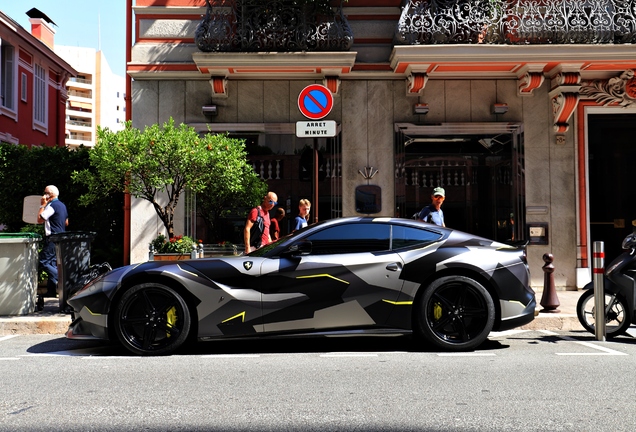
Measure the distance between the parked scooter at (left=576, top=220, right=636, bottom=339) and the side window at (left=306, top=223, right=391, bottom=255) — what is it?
2.87m

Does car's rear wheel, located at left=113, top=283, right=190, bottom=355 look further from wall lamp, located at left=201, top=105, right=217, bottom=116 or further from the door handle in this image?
wall lamp, located at left=201, top=105, right=217, bottom=116

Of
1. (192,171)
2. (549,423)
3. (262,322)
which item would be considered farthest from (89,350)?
(549,423)

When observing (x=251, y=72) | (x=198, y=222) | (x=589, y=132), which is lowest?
(x=198, y=222)

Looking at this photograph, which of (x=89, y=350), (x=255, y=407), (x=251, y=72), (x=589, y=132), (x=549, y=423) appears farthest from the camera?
(x=589, y=132)

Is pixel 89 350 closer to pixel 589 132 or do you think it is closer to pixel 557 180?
pixel 557 180

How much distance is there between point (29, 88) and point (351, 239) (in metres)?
23.2

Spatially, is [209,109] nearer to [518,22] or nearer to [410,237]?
[518,22]

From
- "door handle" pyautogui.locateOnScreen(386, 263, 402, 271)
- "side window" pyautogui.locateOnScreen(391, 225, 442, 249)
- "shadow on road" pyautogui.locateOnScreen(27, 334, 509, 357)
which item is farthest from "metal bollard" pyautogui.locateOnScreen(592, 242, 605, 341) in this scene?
"door handle" pyautogui.locateOnScreen(386, 263, 402, 271)

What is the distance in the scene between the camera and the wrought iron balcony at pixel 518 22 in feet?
38.2

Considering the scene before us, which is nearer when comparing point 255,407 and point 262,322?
point 255,407

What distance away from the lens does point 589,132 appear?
12867mm

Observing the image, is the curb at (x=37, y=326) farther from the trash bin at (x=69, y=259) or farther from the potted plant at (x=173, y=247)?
the potted plant at (x=173, y=247)

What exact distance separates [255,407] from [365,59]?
9448 millimetres

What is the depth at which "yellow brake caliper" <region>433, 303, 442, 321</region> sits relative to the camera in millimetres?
6301
